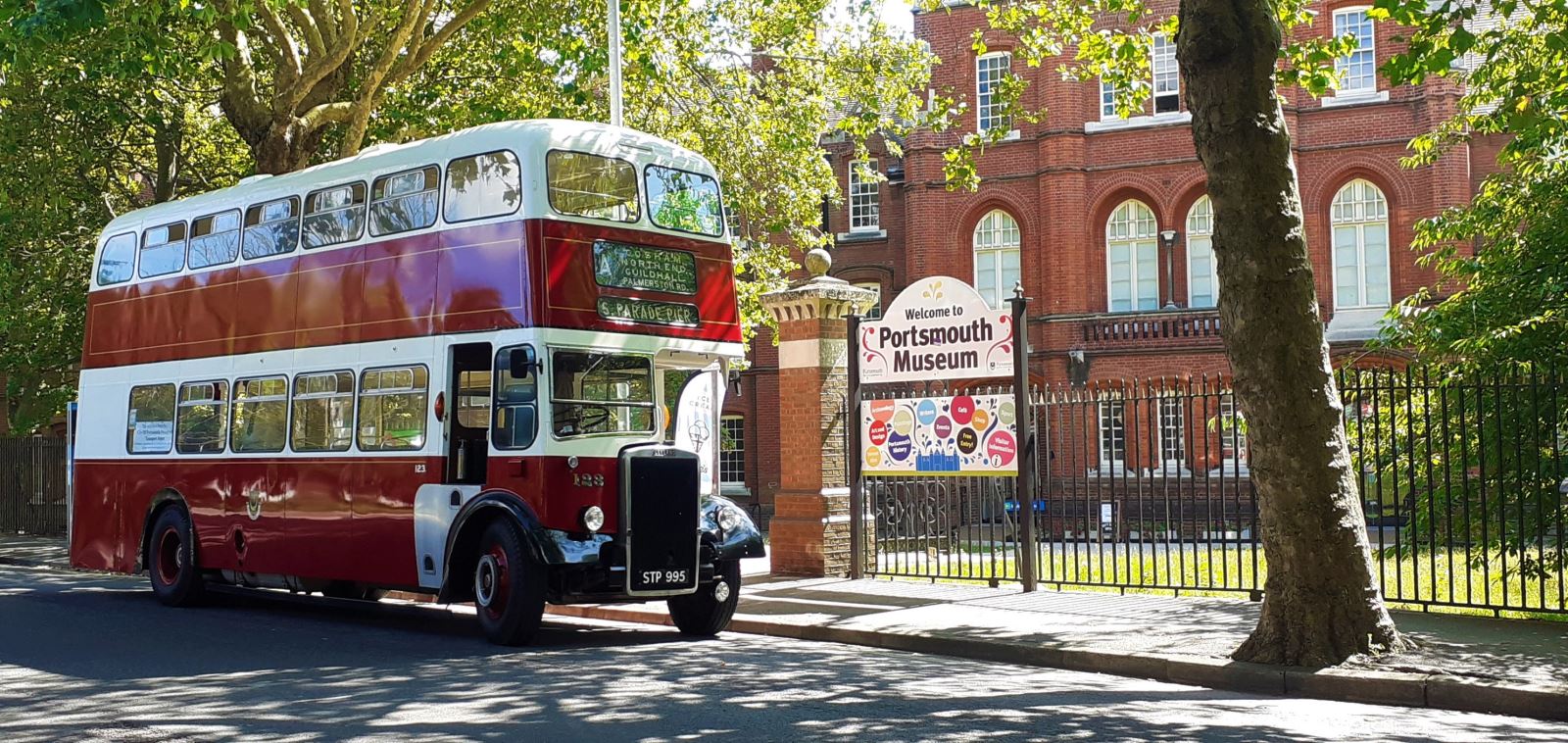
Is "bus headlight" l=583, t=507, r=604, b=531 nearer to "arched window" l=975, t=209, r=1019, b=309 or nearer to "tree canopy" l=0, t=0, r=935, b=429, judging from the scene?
"tree canopy" l=0, t=0, r=935, b=429

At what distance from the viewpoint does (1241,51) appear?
33.6ft

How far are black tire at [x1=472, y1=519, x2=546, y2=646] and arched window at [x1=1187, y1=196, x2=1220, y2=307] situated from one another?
2515 centimetres

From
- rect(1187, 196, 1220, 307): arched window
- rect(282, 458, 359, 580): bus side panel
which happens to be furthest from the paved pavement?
rect(1187, 196, 1220, 307): arched window

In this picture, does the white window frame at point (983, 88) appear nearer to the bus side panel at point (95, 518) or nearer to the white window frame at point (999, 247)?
the white window frame at point (999, 247)

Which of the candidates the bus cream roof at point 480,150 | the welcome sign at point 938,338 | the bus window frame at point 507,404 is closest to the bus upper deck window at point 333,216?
the bus cream roof at point 480,150

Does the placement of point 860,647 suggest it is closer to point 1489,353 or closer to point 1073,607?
point 1073,607

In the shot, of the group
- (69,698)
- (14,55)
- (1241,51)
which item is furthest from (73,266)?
(1241,51)

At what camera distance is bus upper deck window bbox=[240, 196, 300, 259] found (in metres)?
14.6

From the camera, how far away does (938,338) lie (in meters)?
16.0

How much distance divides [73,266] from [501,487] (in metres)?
17.4

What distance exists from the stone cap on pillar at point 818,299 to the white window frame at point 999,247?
1916cm

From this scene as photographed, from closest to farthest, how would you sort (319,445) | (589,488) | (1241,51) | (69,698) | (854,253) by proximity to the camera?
1. (69,698)
2. (1241,51)
3. (589,488)
4. (319,445)
5. (854,253)

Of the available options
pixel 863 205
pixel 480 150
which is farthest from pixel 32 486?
pixel 480 150

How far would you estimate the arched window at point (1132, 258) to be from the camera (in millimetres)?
34750
